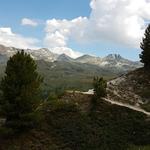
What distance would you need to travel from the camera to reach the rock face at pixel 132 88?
5278cm

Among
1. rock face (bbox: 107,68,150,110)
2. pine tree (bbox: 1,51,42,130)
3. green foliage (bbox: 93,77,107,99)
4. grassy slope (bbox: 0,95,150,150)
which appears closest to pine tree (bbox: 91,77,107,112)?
green foliage (bbox: 93,77,107,99)

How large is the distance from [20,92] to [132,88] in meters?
22.9

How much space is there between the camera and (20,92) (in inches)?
1594

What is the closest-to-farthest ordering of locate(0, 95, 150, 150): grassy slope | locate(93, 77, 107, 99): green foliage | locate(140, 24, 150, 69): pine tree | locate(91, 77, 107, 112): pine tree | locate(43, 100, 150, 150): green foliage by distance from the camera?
locate(0, 95, 150, 150): grassy slope
locate(43, 100, 150, 150): green foliage
locate(91, 77, 107, 112): pine tree
locate(93, 77, 107, 99): green foliage
locate(140, 24, 150, 69): pine tree

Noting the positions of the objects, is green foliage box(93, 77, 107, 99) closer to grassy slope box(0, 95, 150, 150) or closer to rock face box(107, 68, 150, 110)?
grassy slope box(0, 95, 150, 150)

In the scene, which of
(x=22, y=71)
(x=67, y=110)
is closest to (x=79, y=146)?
(x=67, y=110)

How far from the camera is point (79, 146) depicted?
131ft

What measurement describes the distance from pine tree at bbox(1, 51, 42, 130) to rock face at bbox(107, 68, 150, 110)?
1493cm

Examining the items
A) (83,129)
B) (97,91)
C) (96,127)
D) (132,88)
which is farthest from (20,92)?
(132,88)

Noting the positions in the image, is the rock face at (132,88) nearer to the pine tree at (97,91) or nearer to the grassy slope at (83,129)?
the pine tree at (97,91)

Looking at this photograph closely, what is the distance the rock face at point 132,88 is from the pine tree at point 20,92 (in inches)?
588

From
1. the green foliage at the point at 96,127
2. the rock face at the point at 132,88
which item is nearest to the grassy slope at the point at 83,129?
the green foliage at the point at 96,127

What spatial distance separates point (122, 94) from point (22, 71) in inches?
766

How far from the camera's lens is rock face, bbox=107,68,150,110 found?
52.8 m
